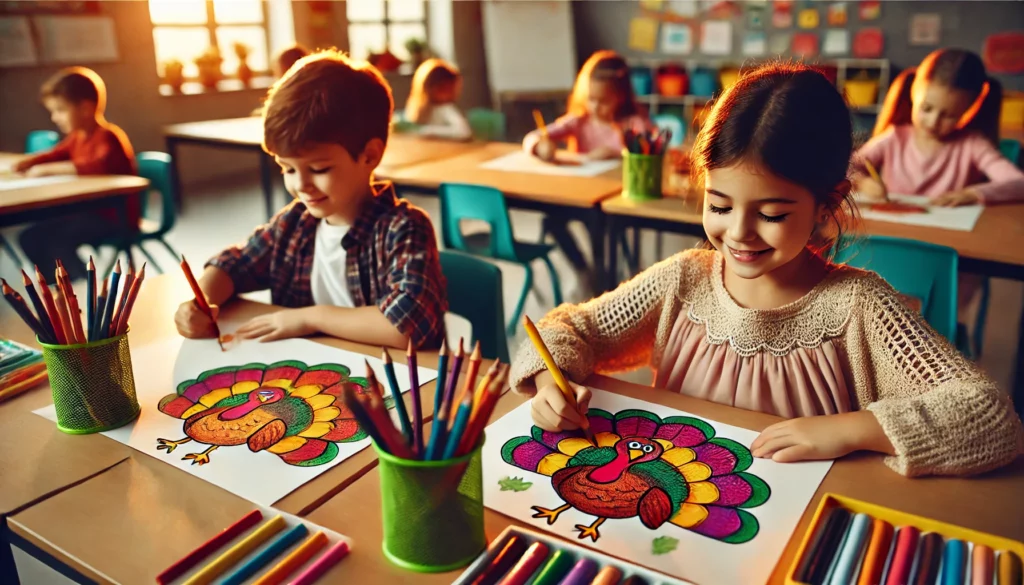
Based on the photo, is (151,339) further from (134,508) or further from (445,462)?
(445,462)

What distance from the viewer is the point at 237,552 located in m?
0.75

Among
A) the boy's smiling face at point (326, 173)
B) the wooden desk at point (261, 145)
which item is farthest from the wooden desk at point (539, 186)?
the boy's smiling face at point (326, 173)

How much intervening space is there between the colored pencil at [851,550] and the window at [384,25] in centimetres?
733

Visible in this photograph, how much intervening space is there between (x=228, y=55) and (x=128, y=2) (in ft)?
3.38

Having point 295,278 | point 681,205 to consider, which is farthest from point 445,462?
point 681,205

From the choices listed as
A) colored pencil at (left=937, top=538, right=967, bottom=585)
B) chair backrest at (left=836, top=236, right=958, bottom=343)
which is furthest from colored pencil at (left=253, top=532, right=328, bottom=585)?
chair backrest at (left=836, top=236, right=958, bottom=343)

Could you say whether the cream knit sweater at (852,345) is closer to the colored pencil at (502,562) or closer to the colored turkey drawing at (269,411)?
the colored turkey drawing at (269,411)

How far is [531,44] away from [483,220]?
Answer: 561 cm

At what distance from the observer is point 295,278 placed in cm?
163

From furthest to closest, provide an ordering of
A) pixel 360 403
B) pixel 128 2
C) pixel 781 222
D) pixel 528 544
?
1. pixel 128 2
2. pixel 781 222
3. pixel 528 544
4. pixel 360 403

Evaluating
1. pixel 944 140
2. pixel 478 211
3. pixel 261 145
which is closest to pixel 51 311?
A: pixel 478 211

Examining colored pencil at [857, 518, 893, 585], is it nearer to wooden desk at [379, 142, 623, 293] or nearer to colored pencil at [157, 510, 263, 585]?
colored pencil at [157, 510, 263, 585]

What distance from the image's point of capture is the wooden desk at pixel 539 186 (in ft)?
8.38

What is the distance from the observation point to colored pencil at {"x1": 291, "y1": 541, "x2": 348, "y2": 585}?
72cm
